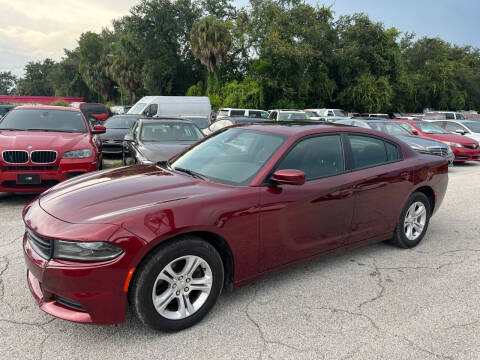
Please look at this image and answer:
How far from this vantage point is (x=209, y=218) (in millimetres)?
2758

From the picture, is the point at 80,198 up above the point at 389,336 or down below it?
above

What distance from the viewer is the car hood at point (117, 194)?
2.59m

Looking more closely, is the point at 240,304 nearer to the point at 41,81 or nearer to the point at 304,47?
the point at 304,47

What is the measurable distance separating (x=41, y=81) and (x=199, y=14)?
2342 inches

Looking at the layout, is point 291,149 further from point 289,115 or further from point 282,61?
point 282,61

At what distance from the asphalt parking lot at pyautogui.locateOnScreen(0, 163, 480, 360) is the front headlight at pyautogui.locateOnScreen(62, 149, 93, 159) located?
203cm

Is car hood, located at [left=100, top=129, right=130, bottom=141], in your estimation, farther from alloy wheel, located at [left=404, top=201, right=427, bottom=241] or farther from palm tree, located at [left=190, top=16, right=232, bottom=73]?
palm tree, located at [left=190, top=16, right=232, bottom=73]

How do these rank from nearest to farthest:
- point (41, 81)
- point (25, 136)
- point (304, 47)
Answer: point (25, 136) → point (304, 47) → point (41, 81)

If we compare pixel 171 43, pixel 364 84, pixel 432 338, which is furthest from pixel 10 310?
pixel 171 43

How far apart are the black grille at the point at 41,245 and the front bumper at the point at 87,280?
40 mm

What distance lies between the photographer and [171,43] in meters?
41.8

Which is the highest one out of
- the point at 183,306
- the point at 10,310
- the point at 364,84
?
the point at 364,84

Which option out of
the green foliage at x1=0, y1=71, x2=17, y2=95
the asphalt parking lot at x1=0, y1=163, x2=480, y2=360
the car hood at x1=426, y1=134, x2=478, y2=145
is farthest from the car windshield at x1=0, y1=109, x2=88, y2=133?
the green foliage at x1=0, y1=71, x2=17, y2=95

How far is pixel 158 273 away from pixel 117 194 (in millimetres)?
730
